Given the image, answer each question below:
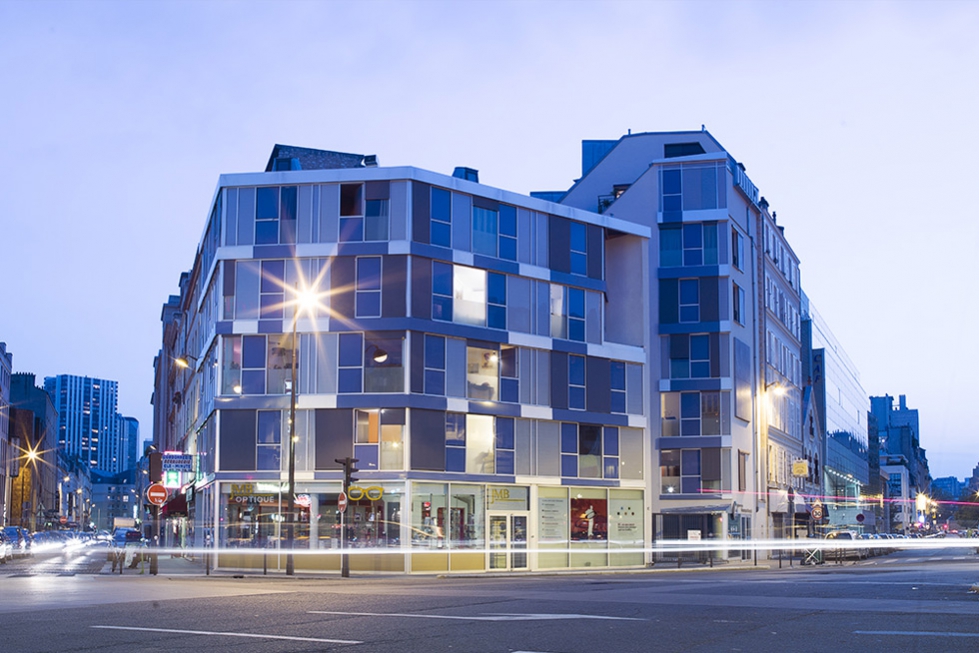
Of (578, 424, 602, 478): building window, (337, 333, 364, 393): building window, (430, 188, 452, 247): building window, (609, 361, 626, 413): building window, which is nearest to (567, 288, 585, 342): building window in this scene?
(609, 361, 626, 413): building window

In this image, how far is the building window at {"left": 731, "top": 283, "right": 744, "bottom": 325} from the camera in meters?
62.8

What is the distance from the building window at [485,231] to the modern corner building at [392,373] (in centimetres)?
7

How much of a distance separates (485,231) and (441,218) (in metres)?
2.43

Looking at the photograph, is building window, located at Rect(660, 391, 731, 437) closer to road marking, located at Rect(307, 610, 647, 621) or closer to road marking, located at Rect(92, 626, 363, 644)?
road marking, located at Rect(307, 610, 647, 621)

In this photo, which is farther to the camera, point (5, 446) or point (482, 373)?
point (5, 446)

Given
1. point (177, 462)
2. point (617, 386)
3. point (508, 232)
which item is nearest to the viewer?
point (508, 232)

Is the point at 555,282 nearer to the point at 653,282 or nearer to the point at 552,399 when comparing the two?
the point at 552,399

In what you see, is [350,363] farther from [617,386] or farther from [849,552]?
[849,552]

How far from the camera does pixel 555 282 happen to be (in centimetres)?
5053

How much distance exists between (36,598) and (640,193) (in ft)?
148

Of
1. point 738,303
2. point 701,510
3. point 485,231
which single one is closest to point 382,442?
point 485,231

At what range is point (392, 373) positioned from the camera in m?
45.3

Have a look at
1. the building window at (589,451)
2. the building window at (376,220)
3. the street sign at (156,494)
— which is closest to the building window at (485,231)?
the building window at (376,220)

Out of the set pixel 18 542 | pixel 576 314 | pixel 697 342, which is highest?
pixel 576 314
